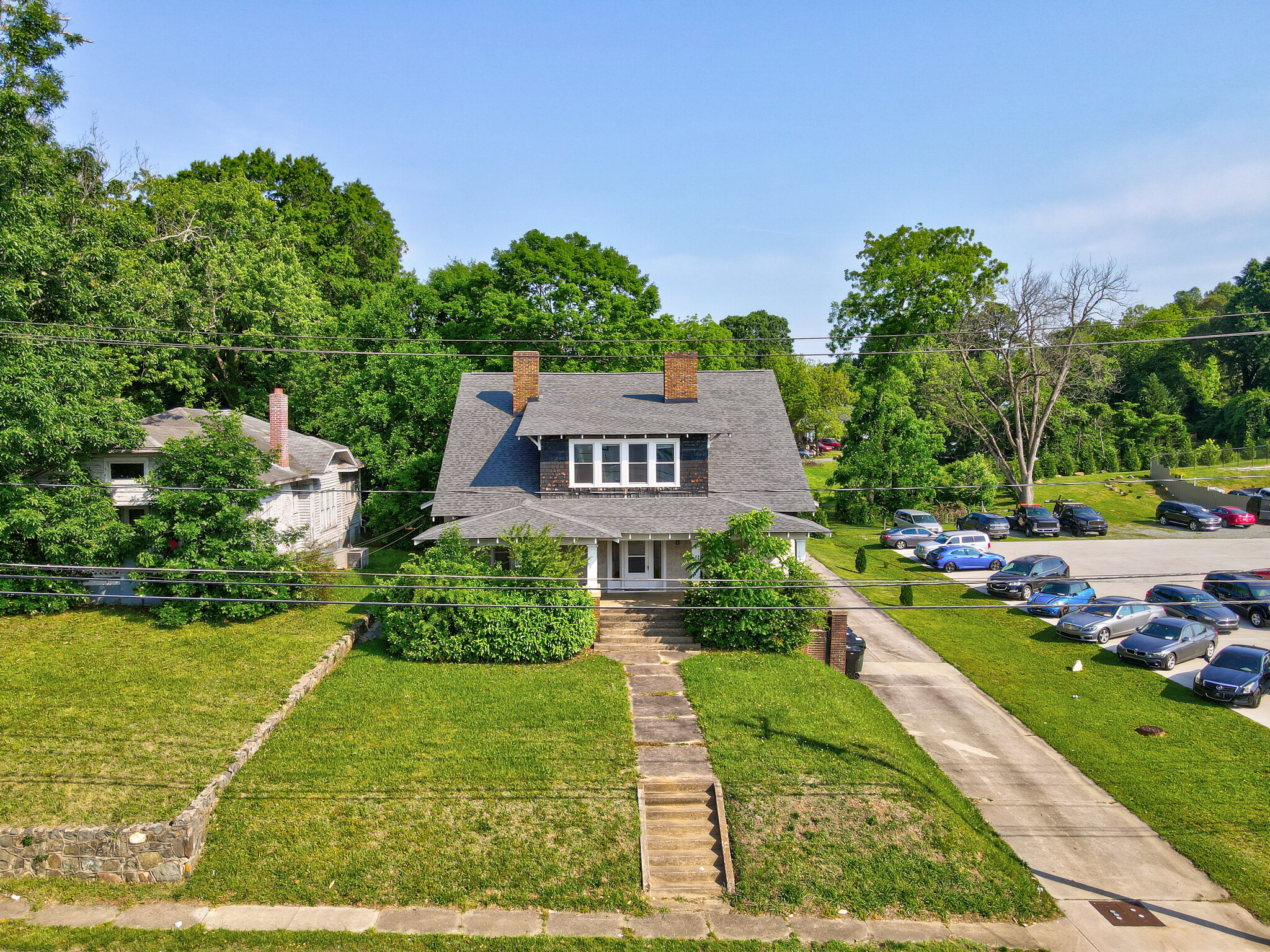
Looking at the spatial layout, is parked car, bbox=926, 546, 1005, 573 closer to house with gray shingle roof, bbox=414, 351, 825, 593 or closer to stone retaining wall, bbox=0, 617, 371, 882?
house with gray shingle roof, bbox=414, 351, 825, 593

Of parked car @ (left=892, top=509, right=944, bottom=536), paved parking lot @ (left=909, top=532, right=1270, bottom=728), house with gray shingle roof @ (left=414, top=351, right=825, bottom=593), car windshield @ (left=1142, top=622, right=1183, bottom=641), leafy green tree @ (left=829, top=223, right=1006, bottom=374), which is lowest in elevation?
car windshield @ (left=1142, top=622, right=1183, bottom=641)

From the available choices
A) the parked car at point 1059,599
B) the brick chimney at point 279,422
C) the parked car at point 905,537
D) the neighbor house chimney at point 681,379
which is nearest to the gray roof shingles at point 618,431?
the neighbor house chimney at point 681,379

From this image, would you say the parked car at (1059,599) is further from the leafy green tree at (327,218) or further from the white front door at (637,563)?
the leafy green tree at (327,218)

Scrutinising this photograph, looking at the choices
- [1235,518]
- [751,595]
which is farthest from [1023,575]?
[1235,518]

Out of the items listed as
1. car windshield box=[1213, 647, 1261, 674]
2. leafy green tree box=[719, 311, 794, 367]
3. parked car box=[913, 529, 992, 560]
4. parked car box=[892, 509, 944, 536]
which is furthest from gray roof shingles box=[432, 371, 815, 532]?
leafy green tree box=[719, 311, 794, 367]

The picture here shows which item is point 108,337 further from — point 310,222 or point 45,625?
point 310,222

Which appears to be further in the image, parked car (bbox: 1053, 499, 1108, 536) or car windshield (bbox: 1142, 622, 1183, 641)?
parked car (bbox: 1053, 499, 1108, 536)
